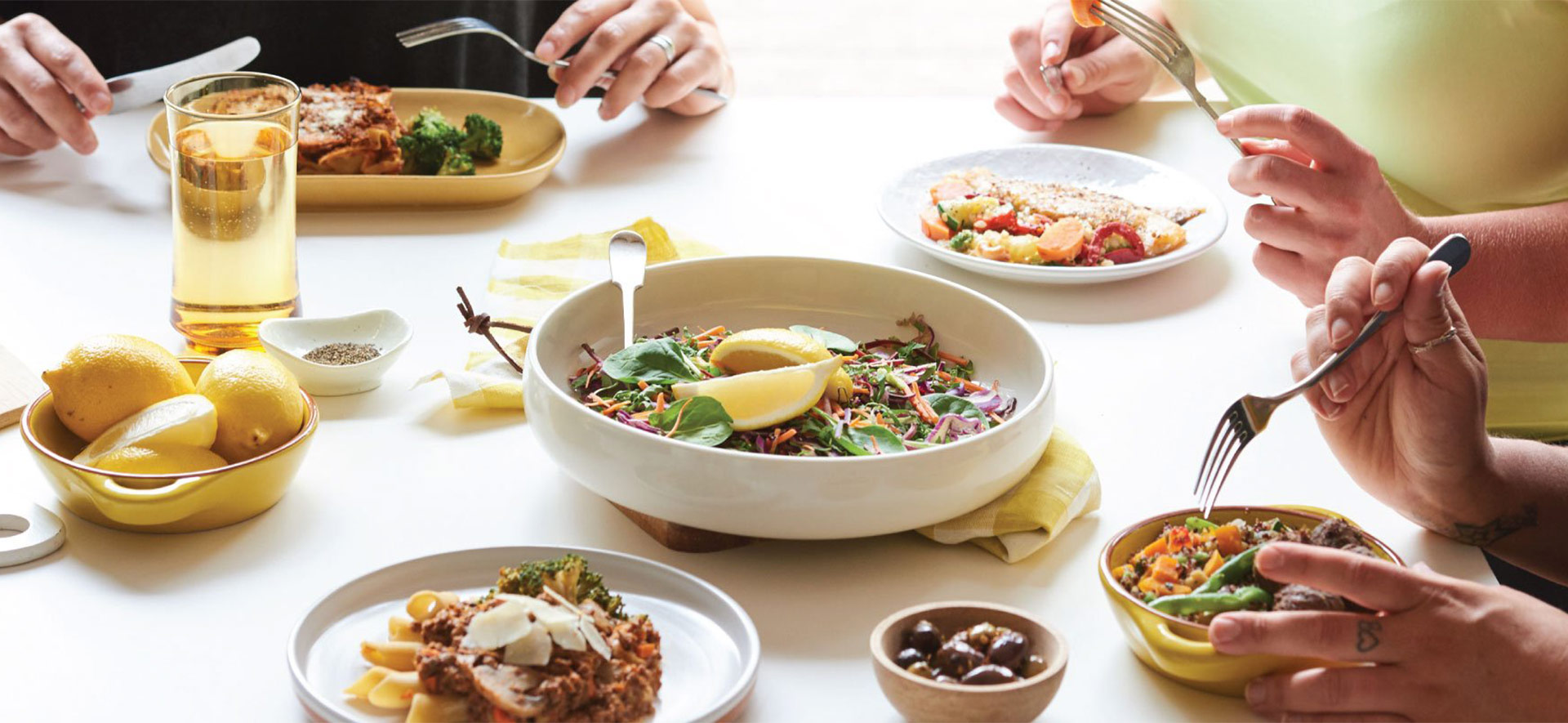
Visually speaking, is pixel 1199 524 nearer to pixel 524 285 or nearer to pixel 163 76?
pixel 524 285

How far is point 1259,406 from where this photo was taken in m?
1.11

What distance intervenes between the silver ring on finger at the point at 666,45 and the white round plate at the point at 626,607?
1305mm

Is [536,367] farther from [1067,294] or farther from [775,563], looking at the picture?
[1067,294]

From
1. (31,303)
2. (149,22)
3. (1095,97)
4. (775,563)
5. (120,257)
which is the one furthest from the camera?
(149,22)

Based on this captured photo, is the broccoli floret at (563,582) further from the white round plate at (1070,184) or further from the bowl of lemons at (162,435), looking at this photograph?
the white round plate at (1070,184)

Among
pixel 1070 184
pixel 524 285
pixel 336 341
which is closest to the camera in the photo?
pixel 336 341

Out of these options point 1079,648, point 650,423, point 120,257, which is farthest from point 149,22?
point 1079,648

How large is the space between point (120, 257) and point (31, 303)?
0.16m

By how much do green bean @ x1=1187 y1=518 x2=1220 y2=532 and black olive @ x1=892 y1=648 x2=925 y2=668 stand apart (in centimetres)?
28

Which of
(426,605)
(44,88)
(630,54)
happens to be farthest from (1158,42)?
(44,88)

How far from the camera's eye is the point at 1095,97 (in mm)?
2287

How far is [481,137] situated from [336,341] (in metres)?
0.66

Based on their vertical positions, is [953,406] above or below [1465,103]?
below

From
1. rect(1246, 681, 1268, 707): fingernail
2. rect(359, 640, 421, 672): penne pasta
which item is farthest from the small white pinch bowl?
rect(1246, 681, 1268, 707): fingernail
